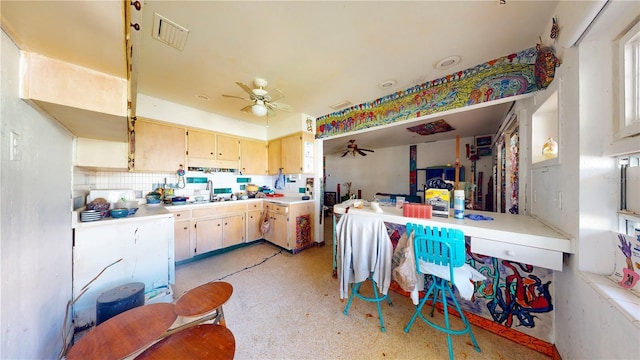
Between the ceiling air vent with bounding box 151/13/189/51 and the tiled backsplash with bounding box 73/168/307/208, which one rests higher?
the ceiling air vent with bounding box 151/13/189/51

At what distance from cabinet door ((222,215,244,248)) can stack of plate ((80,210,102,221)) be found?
1.63m

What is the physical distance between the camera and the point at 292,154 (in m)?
3.61

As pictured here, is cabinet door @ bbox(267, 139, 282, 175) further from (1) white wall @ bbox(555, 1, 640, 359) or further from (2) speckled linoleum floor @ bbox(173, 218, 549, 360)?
(1) white wall @ bbox(555, 1, 640, 359)

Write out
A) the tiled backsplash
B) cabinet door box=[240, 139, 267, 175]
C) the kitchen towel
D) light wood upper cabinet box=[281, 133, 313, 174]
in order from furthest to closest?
the kitchen towel
cabinet door box=[240, 139, 267, 175]
light wood upper cabinet box=[281, 133, 313, 174]
the tiled backsplash

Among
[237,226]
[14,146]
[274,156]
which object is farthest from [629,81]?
[237,226]

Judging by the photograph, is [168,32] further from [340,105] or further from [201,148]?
[340,105]

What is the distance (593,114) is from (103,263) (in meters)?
3.65

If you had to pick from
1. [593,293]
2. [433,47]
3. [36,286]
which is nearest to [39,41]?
[36,286]

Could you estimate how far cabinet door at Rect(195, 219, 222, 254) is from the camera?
2.98 m

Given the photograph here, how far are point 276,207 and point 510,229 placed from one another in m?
3.05

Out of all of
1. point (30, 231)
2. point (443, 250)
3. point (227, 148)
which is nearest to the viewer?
point (30, 231)

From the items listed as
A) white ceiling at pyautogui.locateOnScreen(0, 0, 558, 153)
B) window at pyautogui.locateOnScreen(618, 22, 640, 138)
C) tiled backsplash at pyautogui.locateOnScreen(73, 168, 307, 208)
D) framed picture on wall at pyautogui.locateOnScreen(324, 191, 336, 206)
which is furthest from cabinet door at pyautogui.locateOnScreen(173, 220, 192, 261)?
framed picture on wall at pyautogui.locateOnScreen(324, 191, 336, 206)

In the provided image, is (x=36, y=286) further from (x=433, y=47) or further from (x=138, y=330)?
(x=433, y=47)

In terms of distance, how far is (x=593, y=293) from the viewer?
97 cm
